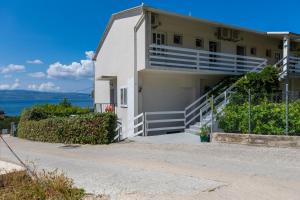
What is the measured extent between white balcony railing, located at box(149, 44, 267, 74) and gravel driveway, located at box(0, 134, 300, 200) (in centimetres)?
567

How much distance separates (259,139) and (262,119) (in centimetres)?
94

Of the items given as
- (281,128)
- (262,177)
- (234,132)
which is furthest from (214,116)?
(262,177)

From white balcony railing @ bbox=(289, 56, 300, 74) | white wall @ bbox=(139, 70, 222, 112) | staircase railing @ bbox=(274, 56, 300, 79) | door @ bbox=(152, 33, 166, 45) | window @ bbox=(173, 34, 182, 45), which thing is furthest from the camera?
white balcony railing @ bbox=(289, 56, 300, 74)

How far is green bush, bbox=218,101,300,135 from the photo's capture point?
13.0m

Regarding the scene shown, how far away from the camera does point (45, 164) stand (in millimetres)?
10266

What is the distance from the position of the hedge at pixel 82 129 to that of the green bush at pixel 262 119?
5208 mm

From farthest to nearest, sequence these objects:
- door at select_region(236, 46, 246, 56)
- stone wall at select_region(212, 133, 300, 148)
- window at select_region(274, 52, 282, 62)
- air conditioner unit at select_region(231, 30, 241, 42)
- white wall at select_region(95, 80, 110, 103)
Result: window at select_region(274, 52, 282, 62), door at select_region(236, 46, 246, 56), white wall at select_region(95, 80, 110, 103), air conditioner unit at select_region(231, 30, 241, 42), stone wall at select_region(212, 133, 300, 148)

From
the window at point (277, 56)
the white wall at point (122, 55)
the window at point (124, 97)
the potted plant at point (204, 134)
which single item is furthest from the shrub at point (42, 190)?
the window at point (277, 56)

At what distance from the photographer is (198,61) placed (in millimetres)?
19609

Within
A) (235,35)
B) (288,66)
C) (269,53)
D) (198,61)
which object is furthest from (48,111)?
(269,53)

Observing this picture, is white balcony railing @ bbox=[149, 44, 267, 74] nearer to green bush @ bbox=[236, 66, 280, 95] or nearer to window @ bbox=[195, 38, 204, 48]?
window @ bbox=[195, 38, 204, 48]

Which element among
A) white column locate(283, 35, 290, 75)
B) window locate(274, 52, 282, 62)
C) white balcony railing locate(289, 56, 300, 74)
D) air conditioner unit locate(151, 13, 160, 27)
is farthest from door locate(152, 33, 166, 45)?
window locate(274, 52, 282, 62)

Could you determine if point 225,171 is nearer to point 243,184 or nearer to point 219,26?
point 243,184

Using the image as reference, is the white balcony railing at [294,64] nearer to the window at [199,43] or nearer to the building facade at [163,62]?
the building facade at [163,62]
